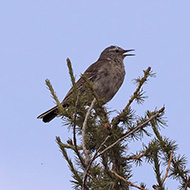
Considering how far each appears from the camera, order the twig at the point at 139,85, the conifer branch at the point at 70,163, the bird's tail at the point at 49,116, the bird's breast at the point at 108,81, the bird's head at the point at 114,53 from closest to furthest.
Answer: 1. the conifer branch at the point at 70,163
2. the twig at the point at 139,85
3. the bird's tail at the point at 49,116
4. the bird's breast at the point at 108,81
5. the bird's head at the point at 114,53

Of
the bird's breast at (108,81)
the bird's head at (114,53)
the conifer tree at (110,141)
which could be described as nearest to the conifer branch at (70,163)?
the conifer tree at (110,141)

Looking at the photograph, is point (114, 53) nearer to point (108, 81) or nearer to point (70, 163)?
point (108, 81)

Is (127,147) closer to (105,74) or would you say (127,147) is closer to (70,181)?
(70,181)

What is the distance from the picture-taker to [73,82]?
3.90 m

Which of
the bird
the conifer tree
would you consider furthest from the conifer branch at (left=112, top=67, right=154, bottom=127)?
the bird

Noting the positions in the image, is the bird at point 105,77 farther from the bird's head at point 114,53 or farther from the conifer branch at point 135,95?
the conifer branch at point 135,95

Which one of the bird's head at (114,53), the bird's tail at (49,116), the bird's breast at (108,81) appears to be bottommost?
the bird's tail at (49,116)

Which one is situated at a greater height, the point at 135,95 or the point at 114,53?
the point at 114,53

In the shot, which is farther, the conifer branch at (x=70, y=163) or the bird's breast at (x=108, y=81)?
the bird's breast at (x=108, y=81)

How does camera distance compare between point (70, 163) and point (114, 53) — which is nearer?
point (70, 163)

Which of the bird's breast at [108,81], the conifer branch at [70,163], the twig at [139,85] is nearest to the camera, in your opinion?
the conifer branch at [70,163]

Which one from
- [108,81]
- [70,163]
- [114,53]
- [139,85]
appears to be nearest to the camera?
[70,163]

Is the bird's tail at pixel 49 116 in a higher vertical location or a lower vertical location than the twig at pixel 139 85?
higher

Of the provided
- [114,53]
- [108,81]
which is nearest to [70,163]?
[108,81]
